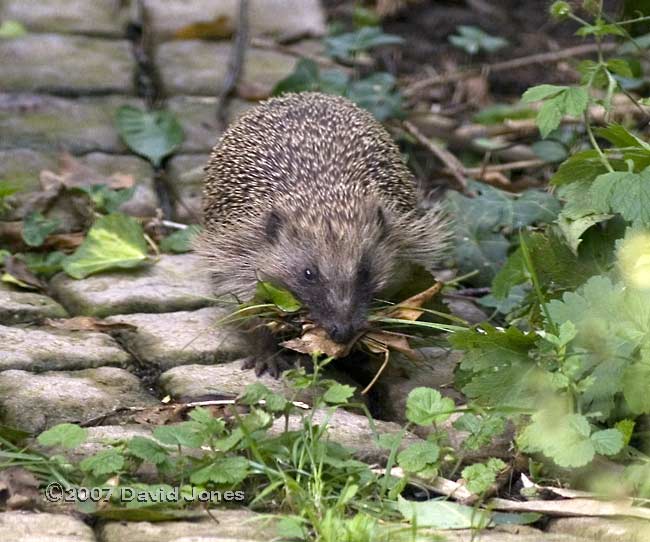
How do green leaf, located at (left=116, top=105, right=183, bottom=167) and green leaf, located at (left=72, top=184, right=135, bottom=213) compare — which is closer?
green leaf, located at (left=72, top=184, right=135, bottom=213)

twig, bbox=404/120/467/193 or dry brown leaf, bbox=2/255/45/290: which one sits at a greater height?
twig, bbox=404/120/467/193

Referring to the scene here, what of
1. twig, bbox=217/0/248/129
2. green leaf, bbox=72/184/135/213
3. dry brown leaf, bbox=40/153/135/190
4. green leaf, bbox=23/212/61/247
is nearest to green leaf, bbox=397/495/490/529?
green leaf, bbox=23/212/61/247

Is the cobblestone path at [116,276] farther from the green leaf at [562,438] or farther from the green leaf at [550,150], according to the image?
the green leaf at [550,150]

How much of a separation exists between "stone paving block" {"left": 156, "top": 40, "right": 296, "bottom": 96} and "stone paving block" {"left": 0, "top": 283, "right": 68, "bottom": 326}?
285 cm

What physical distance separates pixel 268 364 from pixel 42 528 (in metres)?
1.52

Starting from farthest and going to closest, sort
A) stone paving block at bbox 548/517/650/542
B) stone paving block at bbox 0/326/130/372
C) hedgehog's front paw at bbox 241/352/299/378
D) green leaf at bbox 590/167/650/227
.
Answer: hedgehog's front paw at bbox 241/352/299/378 < stone paving block at bbox 0/326/130/372 < green leaf at bbox 590/167/650/227 < stone paving block at bbox 548/517/650/542

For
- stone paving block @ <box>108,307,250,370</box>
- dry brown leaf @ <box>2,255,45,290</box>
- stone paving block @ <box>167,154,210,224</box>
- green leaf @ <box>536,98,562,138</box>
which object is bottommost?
stone paving block @ <box>167,154,210,224</box>

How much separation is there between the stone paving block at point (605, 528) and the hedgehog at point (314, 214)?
52.4 inches

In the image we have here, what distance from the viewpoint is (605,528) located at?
3.25 m

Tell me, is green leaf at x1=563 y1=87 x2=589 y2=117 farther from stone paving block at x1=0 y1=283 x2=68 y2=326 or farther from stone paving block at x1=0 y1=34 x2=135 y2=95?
stone paving block at x1=0 y1=34 x2=135 y2=95

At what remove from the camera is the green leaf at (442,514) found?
10.6 feet

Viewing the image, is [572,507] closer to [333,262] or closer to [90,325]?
[333,262]

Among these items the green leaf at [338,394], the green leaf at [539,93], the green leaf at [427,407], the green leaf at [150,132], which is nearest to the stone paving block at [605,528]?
the green leaf at [427,407]

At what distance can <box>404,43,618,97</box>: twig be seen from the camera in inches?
311
